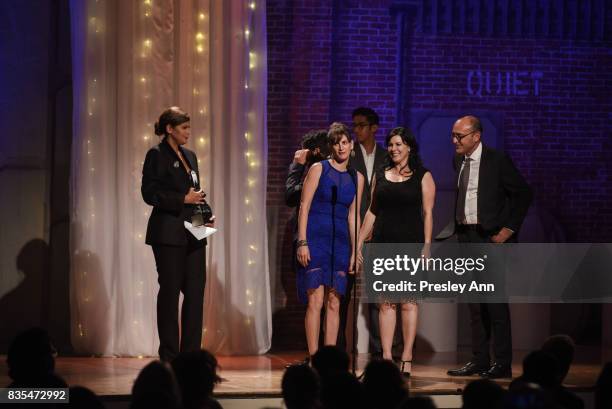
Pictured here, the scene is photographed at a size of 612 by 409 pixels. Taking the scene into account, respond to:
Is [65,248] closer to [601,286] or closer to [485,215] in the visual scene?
[485,215]

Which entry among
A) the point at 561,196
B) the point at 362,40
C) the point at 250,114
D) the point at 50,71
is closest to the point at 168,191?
the point at 250,114

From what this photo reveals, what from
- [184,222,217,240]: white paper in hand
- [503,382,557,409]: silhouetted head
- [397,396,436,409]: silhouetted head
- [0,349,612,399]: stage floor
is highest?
[184,222,217,240]: white paper in hand

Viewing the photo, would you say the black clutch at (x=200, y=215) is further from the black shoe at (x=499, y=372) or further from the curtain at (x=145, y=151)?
the black shoe at (x=499, y=372)

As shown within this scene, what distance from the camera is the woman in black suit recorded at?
5961 millimetres

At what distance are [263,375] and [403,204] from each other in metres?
1.41

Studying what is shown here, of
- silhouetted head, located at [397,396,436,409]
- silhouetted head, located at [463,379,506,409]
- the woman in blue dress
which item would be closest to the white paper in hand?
the woman in blue dress

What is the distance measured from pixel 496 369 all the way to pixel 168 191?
2.38 m

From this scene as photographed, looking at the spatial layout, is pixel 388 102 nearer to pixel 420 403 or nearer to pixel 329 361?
pixel 329 361

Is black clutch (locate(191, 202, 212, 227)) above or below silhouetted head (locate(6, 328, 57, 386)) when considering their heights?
above

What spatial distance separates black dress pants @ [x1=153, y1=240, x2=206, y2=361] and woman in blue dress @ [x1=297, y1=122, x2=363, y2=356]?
26.2 inches

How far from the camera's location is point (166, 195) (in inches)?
234

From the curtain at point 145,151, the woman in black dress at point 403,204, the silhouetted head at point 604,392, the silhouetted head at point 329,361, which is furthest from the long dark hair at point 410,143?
the silhouetted head at point 604,392

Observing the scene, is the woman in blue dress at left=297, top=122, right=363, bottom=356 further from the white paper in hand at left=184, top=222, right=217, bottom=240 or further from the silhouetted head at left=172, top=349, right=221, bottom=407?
the silhouetted head at left=172, top=349, right=221, bottom=407

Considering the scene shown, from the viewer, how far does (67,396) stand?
360cm
